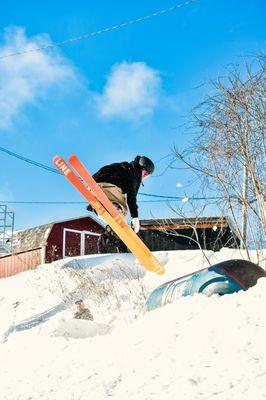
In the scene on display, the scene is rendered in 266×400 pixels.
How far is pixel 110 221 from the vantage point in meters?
8.31

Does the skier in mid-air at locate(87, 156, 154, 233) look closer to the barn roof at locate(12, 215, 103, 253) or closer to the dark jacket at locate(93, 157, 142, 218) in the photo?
the dark jacket at locate(93, 157, 142, 218)

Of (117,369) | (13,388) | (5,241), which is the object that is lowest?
(13,388)

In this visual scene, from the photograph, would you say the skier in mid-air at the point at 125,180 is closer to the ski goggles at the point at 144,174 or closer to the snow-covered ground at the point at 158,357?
the ski goggles at the point at 144,174

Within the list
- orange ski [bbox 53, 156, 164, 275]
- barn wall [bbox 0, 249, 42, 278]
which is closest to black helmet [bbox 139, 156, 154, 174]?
orange ski [bbox 53, 156, 164, 275]

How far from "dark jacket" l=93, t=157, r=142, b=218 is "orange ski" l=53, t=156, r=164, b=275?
1.49ft

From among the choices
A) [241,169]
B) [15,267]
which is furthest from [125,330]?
[15,267]

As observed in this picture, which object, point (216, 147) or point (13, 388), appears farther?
point (216, 147)

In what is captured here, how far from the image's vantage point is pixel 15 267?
897 inches

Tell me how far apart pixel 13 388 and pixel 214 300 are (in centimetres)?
173

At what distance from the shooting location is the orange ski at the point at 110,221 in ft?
27.2

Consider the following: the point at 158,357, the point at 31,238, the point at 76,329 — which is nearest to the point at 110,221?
the point at 76,329

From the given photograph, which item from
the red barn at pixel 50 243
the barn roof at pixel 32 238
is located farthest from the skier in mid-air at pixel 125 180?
the barn roof at pixel 32 238

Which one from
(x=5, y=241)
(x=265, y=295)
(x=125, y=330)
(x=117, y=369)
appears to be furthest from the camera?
(x=5, y=241)

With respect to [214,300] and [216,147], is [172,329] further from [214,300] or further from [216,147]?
[216,147]
